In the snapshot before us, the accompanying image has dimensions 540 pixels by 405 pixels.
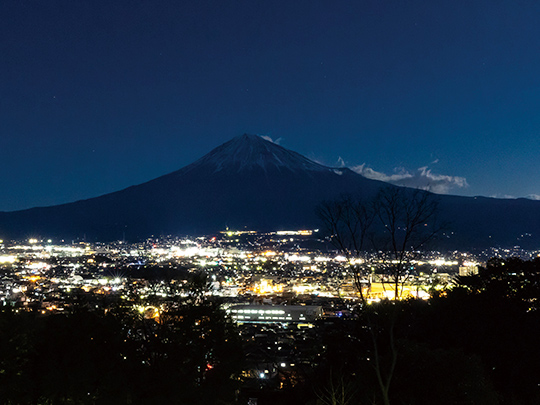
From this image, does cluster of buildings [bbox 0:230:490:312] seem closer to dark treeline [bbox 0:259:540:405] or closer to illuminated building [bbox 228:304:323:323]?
illuminated building [bbox 228:304:323:323]

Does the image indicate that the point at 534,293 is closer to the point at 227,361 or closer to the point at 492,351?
the point at 492,351

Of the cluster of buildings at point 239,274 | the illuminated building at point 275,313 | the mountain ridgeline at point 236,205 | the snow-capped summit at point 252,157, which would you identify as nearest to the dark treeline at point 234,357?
the cluster of buildings at point 239,274

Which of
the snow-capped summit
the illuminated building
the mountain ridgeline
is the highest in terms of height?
the snow-capped summit

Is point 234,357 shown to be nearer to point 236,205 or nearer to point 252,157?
point 236,205

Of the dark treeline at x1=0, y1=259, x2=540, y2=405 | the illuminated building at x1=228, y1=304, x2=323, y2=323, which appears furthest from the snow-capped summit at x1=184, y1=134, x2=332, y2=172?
the dark treeline at x1=0, y1=259, x2=540, y2=405

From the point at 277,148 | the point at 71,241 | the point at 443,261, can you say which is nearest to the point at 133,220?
the point at 71,241

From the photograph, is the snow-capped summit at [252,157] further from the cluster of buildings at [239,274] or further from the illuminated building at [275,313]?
the illuminated building at [275,313]
